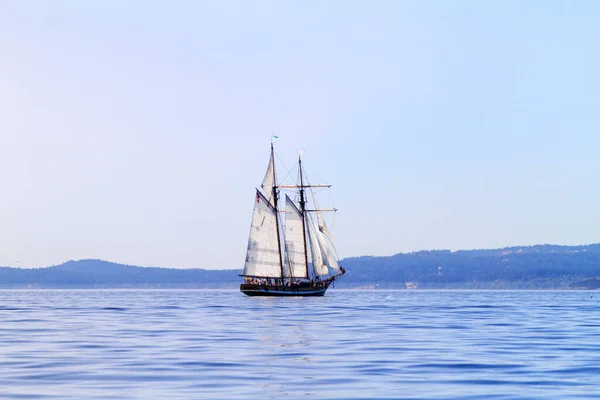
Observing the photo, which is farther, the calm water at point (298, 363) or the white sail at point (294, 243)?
the white sail at point (294, 243)

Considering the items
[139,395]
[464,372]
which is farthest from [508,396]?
[139,395]

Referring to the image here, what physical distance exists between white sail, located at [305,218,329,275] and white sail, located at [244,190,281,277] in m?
6.18

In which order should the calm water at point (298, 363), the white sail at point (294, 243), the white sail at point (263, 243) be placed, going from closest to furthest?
1. the calm water at point (298, 363)
2. the white sail at point (263, 243)
3. the white sail at point (294, 243)

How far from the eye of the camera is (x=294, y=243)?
158 m

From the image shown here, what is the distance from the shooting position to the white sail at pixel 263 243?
5989 inches

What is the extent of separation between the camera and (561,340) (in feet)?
163

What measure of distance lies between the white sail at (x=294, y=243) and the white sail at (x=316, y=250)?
2119 mm

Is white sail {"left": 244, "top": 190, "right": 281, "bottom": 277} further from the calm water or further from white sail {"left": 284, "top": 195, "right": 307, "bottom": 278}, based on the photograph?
the calm water

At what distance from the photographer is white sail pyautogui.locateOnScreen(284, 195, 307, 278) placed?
156 metres

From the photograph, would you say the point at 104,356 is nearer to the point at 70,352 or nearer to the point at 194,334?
the point at 70,352

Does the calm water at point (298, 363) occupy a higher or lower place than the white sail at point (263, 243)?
lower

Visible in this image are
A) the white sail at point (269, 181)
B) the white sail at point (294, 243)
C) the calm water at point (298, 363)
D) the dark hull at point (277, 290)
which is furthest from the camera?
the dark hull at point (277, 290)

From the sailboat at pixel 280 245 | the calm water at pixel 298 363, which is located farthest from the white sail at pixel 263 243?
the calm water at pixel 298 363

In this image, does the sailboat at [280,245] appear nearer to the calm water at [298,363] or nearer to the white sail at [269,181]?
the white sail at [269,181]
